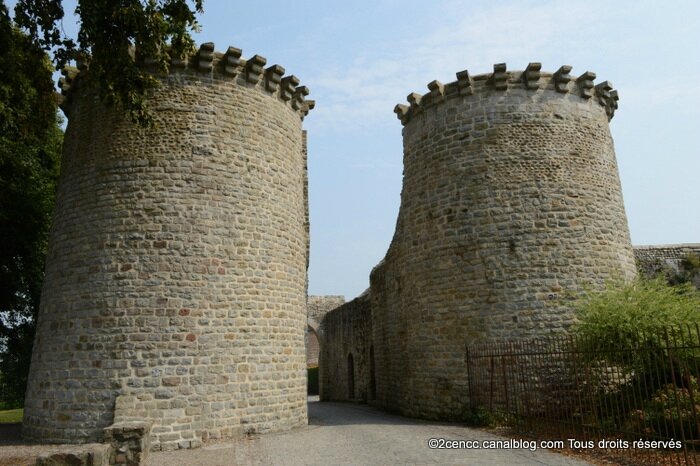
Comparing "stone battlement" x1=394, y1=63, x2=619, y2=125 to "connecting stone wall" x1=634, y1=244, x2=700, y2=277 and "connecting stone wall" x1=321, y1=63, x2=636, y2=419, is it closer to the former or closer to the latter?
"connecting stone wall" x1=321, y1=63, x2=636, y2=419

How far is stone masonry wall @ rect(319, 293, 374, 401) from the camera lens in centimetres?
1930

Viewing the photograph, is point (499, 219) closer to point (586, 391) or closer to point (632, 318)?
point (632, 318)

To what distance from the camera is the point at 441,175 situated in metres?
12.8

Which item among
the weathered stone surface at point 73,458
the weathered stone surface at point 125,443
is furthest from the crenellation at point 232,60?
the weathered stone surface at point 73,458

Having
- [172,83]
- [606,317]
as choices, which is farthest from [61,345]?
[606,317]

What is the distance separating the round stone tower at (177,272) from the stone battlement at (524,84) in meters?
4.37

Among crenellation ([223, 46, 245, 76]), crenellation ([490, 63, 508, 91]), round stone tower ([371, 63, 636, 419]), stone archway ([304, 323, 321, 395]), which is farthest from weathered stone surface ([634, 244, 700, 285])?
stone archway ([304, 323, 321, 395])

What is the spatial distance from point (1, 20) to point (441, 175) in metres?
9.36

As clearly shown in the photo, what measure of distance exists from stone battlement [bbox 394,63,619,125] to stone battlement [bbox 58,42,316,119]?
370 centimetres

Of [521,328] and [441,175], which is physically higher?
[441,175]

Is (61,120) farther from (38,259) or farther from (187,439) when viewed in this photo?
(187,439)

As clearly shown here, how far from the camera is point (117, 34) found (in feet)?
28.1

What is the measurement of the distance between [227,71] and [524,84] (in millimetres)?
7142

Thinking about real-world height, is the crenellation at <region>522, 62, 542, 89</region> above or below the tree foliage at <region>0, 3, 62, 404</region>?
above
